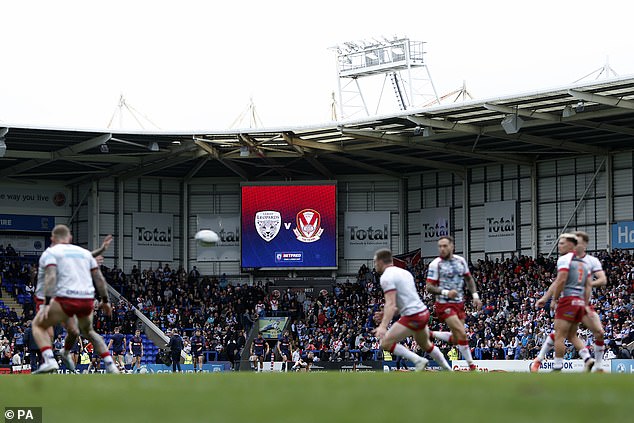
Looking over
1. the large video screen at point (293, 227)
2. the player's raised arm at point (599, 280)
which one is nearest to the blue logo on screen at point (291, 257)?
the large video screen at point (293, 227)

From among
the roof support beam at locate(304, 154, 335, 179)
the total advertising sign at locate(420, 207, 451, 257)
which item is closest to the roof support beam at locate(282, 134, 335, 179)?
the roof support beam at locate(304, 154, 335, 179)

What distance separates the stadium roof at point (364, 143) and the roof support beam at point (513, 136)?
0.04m

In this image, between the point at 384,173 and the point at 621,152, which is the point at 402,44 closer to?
Answer: the point at 384,173

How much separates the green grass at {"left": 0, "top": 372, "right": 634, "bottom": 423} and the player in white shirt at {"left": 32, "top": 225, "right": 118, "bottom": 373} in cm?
446

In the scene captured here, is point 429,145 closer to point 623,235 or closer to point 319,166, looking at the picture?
point 319,166

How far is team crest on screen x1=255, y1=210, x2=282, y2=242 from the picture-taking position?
180 feet

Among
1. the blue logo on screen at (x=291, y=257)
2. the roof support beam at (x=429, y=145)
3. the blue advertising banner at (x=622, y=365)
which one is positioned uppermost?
the roof support beam at (x=429, y=145)

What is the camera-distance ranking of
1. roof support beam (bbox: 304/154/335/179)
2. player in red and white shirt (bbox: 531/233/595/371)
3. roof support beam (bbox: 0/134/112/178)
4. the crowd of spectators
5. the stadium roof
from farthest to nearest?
roof support beam (bbox: 304/154/335/179)
roof support beam (bbox: 0/134/112/178)
the stadium roof
the crowd of spectators
player in red and white shirt (bbox: 531/233/595/371)

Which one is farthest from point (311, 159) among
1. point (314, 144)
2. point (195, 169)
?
point (195, 169)

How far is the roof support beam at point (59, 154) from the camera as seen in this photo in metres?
48.8

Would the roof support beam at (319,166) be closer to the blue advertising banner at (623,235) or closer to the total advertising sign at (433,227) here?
the total advertising sign at (433,227)

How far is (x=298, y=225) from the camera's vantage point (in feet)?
179

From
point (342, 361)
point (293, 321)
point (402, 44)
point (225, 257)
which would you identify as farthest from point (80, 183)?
point (342, 361)

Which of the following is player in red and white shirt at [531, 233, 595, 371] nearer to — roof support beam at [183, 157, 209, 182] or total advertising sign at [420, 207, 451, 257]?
roof support beam at [183, 157, 209, 182]
